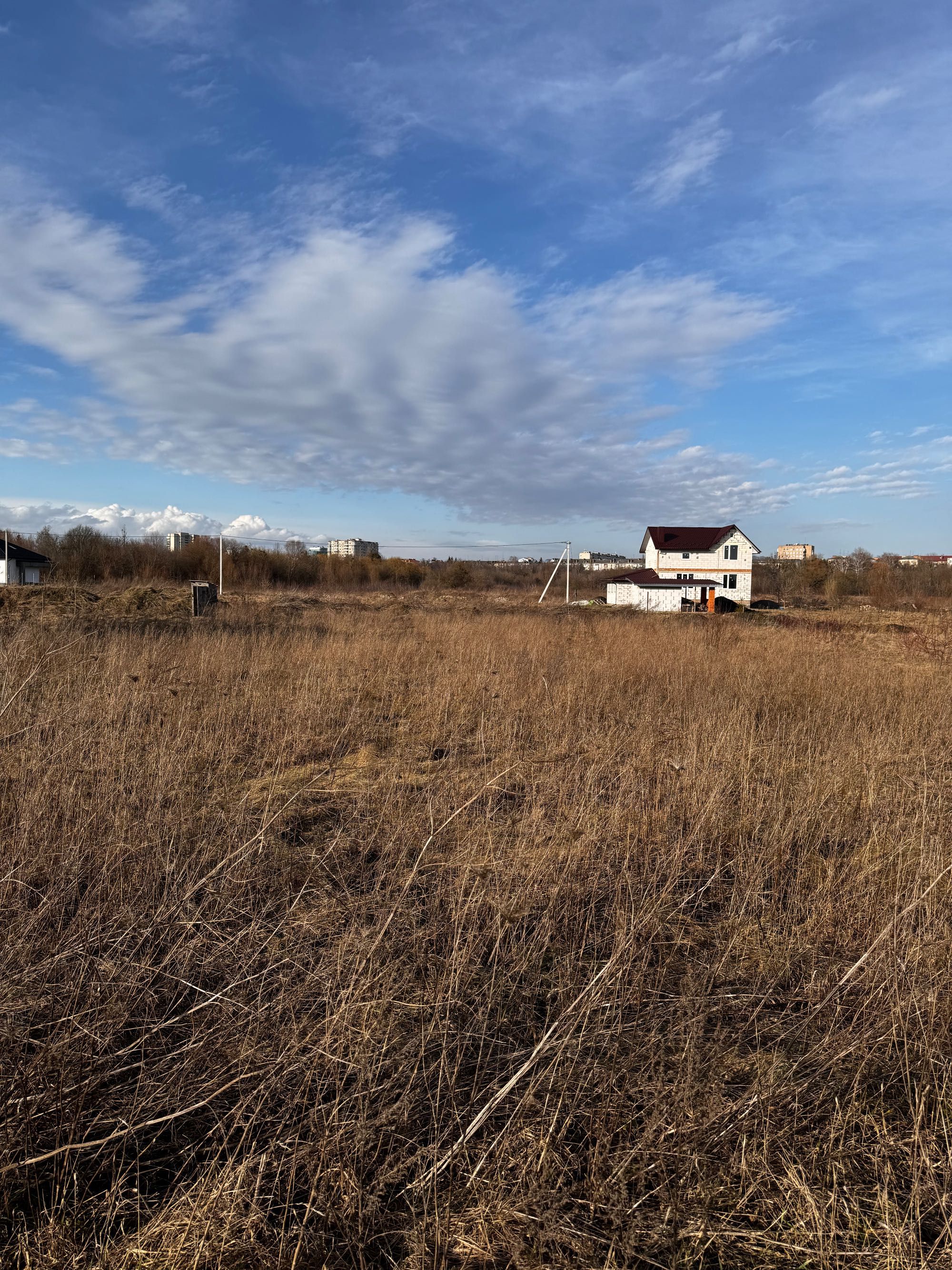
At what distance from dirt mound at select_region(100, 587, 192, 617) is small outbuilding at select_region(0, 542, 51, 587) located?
1329 cm

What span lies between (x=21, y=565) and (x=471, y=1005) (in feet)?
129

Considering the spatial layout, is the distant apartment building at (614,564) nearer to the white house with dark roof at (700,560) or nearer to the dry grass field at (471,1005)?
the white house with dark roof at (700,560)

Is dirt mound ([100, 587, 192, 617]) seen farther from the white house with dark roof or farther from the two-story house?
the two-story house

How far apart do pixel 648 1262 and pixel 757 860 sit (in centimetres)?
244

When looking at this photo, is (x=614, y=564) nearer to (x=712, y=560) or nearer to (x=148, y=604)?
(x=712, y=560)

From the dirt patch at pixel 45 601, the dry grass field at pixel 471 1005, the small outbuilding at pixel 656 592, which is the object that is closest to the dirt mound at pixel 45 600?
the dirt patch at pixel 45 601

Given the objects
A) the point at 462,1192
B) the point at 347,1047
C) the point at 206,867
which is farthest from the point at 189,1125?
the point at 206,867

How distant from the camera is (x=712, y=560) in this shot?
46.2 m

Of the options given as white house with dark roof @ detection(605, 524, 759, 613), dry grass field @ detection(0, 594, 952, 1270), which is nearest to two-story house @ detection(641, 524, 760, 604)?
white house with dark roof @ detection(605, 524, 759, 613)

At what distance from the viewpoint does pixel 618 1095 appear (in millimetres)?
2045

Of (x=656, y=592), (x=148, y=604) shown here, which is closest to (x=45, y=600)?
(x=148, y=604)

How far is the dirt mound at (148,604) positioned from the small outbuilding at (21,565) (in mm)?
13288

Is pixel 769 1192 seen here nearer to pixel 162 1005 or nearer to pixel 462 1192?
pixel 462 1192

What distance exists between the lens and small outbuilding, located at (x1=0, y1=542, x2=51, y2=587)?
31.4 meters
